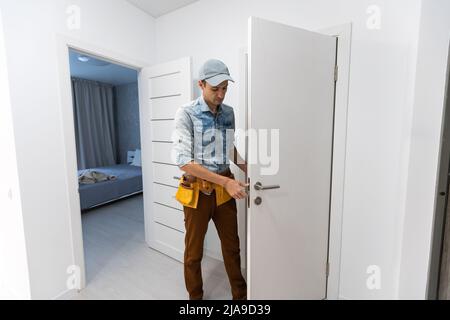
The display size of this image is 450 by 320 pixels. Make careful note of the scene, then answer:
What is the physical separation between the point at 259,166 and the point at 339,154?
1.99 feet

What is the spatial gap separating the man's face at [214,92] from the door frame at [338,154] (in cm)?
36

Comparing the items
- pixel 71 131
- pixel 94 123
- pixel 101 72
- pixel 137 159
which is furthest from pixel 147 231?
pixel 94 123

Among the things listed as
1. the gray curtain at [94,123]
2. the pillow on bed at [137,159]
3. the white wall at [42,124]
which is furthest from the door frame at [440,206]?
the gray curtain at [94,123]

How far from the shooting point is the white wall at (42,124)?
141cm

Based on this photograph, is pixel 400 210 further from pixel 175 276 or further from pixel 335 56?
pixel 175 276

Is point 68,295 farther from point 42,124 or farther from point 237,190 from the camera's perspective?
point 237,190

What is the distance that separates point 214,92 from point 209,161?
43 cm

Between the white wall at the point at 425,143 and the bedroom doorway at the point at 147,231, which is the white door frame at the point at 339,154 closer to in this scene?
the white wall at the point at 425,143

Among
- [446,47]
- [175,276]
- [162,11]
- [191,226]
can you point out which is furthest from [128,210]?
[446,47]

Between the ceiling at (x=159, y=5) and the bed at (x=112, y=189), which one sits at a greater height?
the ceiling at (x=159, y=5)

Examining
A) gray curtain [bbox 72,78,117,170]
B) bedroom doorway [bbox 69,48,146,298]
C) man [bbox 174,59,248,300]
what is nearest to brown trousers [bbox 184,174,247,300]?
man [bbox 174,59,248,300]

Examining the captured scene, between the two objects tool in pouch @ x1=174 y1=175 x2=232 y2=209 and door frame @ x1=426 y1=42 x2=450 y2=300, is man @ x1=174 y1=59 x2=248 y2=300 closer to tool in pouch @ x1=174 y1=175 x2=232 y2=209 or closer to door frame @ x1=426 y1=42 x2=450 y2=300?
tool in pouch @ x1=174 y1=175 x2=232 y2=209

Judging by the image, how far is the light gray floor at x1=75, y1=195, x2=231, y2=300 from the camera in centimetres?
177

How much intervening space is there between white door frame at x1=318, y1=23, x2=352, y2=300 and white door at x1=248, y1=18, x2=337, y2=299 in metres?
0.04
